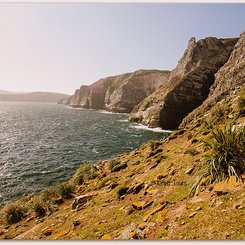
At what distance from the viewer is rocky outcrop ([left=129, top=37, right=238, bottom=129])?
7319 centimetres

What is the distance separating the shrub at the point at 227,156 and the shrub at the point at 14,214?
13.8m

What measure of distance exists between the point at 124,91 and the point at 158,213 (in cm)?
13315

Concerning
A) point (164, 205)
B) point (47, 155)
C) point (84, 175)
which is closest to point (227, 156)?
point (164, 205)

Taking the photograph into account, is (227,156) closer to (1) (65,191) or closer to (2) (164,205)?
(2) (164,205)

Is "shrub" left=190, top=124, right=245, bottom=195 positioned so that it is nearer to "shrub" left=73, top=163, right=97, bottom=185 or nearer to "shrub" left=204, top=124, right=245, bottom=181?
"shrub" left=204, top=124, right=245, bottom=181

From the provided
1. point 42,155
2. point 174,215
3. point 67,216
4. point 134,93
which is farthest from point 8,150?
point 134,93

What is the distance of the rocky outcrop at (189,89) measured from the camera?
73188 millimetres

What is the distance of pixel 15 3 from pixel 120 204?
12.1 metres

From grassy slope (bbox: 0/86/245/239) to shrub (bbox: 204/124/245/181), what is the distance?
2.30ft

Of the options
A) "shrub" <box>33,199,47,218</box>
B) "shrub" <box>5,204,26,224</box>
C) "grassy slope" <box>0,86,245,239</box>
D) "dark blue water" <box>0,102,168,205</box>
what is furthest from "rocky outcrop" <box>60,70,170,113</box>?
"grassy slope" <box>0,86,245,239</box>

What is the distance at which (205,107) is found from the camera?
5025 centimetres

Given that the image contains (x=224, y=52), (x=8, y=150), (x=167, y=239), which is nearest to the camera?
(x=167, y=239)

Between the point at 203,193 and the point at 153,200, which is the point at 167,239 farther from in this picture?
the point at 153,200

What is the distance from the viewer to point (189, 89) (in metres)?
77.4
